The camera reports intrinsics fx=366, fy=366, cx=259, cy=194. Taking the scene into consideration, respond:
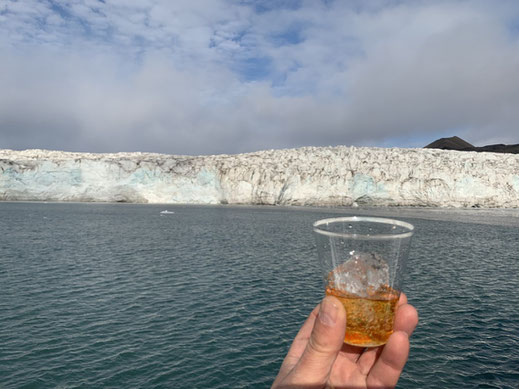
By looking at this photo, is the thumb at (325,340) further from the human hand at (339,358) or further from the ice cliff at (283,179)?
the ice cliff at (283,179)

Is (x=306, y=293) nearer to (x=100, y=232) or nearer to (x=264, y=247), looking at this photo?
(x=264, y=247)

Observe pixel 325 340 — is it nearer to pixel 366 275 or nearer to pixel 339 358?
pixel 366 275

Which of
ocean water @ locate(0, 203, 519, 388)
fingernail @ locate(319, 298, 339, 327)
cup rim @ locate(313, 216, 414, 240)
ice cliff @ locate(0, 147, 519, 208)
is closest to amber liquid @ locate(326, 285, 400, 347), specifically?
fingernail @ locate(319, 298, 339, 327)

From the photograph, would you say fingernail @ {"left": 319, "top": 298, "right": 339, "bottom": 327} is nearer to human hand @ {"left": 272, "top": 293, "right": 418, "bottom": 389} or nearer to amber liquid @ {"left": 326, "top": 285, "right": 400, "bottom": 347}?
human hand @ {"left": 272, "top": 293, "right": 418, "bottom": 389}

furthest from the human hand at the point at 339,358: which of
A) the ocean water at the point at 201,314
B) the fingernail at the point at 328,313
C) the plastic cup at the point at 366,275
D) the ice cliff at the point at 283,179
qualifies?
the ice cliff at the point at 283,179

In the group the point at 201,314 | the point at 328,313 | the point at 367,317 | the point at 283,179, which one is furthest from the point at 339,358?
the point at 283,179

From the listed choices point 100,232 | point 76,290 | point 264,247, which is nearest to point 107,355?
point 76,290

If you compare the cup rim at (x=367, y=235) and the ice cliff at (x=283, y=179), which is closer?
the cup rim at (x=367, y=235)
